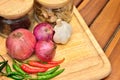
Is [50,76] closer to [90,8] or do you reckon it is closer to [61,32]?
[61,32]

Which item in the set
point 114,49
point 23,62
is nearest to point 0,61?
point 23,62

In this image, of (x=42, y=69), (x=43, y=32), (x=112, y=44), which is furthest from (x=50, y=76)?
(x=112, y=44)

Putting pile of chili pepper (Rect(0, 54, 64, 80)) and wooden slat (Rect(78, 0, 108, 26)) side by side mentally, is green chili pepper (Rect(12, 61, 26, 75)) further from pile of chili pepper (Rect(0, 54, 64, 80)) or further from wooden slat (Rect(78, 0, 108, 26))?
wooden slat (Rect(78, 0, 108, 26))

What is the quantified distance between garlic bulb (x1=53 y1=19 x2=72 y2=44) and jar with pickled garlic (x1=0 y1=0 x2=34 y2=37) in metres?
0.10

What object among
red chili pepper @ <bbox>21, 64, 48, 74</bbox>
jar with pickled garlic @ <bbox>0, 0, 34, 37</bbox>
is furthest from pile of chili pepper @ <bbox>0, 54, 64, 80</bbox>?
jar with pickled garlic @ <bbox>0, 0, 34, 37</bbox>

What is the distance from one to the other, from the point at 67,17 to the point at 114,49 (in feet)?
0.63

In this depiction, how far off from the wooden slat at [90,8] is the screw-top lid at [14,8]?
0.23 metres

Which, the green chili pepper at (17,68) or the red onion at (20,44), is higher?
the red onion at (20,44)

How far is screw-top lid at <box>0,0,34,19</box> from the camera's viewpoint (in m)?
0.85

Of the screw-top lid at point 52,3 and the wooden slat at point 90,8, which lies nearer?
the screw-top lid at point 52,3

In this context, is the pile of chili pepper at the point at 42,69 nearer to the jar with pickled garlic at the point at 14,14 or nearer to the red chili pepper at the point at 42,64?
the red chili pepper at the point at 42,64

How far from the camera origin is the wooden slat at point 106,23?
0.95m

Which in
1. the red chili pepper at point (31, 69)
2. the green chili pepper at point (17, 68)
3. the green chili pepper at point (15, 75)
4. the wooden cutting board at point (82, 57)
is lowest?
the green chili pepper at point (15, 75)

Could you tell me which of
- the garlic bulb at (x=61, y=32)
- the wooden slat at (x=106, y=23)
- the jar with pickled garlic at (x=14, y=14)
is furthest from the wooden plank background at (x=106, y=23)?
the jar with pickled garlic at (x=14, y=14)
